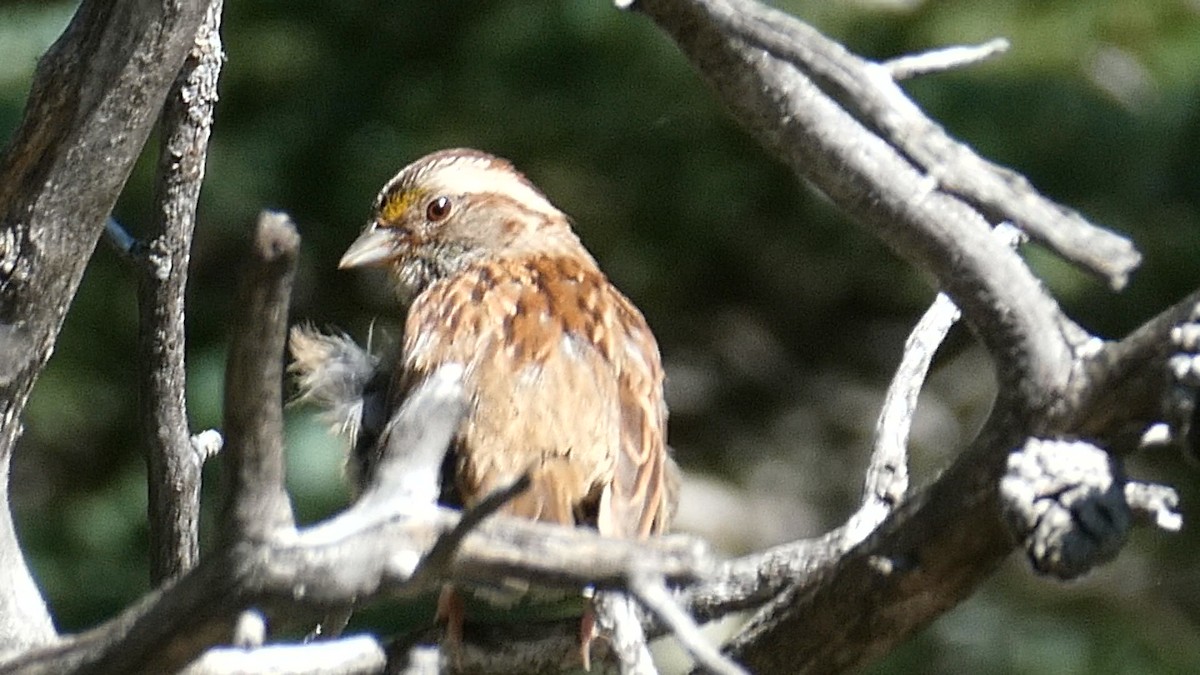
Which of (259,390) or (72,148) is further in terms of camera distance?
(72,148)

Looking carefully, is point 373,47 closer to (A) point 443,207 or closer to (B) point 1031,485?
(A) point 443,207

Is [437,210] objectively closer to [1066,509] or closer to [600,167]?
[600,167]

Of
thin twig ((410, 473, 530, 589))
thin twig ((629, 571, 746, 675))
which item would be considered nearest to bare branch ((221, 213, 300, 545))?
thin twig ((410, 473, 530, 589))

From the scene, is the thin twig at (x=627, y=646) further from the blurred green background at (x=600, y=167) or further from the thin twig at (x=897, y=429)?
the blurred green background at (x=600, y=167)

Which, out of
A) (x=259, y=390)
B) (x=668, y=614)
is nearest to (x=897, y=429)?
(x=668, y=614)

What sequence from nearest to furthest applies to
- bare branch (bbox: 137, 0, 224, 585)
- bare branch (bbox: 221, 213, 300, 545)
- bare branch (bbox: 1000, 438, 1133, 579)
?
1. bare branch (bbox: 221, 213, 300, 545)
2. bare branch (bbox: 1000, 438, 1133, 579)
3. bare branch (bbox: 137, 0, 224, 585)

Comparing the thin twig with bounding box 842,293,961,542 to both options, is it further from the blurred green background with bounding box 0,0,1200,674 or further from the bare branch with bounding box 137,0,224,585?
the blurred green background with bounding box 0,0,1200,674

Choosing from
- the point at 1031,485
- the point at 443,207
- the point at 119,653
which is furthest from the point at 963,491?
the point at 443,207
